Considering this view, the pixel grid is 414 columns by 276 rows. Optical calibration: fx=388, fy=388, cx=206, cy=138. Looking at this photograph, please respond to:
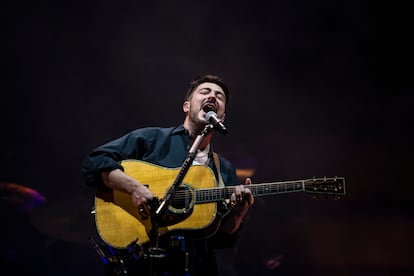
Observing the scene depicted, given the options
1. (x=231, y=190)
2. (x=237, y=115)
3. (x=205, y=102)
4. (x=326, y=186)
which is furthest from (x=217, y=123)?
(x=237, y=115)

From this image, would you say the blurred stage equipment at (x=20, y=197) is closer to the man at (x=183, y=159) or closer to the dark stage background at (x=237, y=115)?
the dark stage background at (x=237, y=115)

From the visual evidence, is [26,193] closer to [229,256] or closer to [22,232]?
[22,232]

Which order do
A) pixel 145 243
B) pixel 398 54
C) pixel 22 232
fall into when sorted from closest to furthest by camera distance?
pixel 145 243 < pixel 22 232 < pixel 398 54

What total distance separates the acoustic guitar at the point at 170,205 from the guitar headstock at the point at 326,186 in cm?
4

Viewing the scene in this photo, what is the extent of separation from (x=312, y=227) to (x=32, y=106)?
4.51m

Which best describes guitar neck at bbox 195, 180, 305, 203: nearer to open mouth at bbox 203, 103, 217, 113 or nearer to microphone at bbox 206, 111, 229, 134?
microphone at bbox 206, 111, 229, 134

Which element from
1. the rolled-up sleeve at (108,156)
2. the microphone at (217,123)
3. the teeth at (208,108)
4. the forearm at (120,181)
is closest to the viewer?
the microphone at (217,123)

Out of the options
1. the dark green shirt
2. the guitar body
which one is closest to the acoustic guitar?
the guitar body

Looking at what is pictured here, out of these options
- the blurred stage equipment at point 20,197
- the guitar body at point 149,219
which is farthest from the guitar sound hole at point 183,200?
the blurred stage equipment at point 20,197

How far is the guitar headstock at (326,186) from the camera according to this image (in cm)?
312

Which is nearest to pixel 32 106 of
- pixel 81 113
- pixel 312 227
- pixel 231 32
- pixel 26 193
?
pixel 81 113

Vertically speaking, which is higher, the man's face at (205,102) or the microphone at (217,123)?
Result: the man's face at (205,102)

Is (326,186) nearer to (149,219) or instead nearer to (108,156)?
(149,219)

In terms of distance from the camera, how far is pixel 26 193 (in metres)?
5.46
